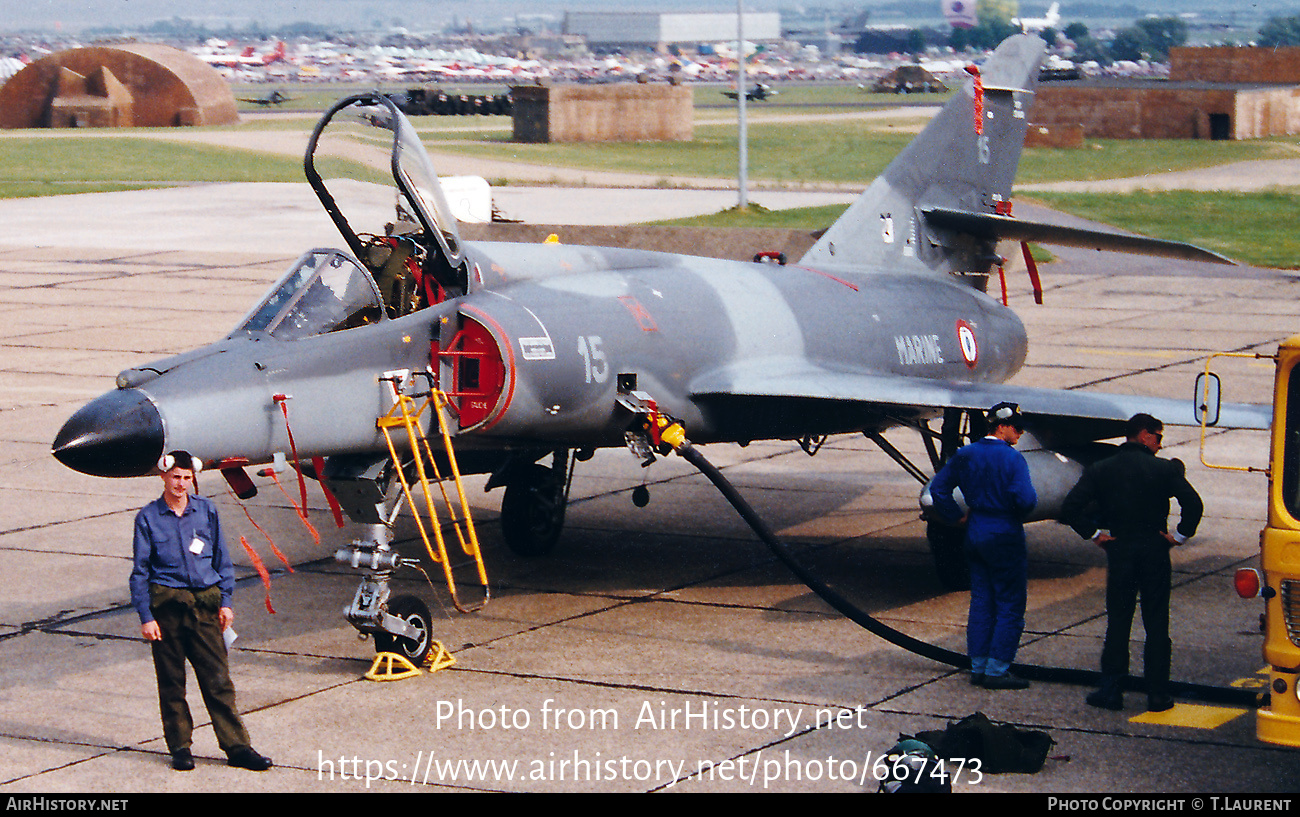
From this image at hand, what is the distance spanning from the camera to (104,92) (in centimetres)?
7406

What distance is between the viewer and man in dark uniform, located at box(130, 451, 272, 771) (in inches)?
359

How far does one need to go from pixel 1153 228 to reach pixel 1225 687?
29984mm

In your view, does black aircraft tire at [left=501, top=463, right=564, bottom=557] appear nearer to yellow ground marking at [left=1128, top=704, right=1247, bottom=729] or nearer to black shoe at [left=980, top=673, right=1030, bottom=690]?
black shoe at [left=980, top=673, right=1030, bottom=690]

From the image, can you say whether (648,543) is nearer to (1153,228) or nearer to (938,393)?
(938,393)

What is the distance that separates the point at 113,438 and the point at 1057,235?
9.00 meters

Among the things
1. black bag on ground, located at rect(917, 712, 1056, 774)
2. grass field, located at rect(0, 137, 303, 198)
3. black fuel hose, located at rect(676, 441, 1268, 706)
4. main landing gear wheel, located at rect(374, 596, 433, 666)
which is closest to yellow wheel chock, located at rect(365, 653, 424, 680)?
main landing gear wheel, located at rect(374, 596, 433, 666)

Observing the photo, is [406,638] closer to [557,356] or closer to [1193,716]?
[557,356]

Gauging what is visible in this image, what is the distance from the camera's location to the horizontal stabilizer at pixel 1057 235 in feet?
45.4

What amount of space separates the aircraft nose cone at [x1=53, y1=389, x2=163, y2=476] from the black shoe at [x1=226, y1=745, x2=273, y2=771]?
1.84m

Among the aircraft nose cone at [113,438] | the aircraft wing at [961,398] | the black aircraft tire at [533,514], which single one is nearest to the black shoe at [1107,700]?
the aircraft wing at [961,398]

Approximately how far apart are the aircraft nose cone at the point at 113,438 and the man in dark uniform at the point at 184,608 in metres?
0.53

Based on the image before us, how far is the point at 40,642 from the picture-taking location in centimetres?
1184

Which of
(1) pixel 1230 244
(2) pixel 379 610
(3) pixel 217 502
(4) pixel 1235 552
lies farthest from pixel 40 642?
(1) pixel 1230 244

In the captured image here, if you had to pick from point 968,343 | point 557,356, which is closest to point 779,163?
point 968,343
